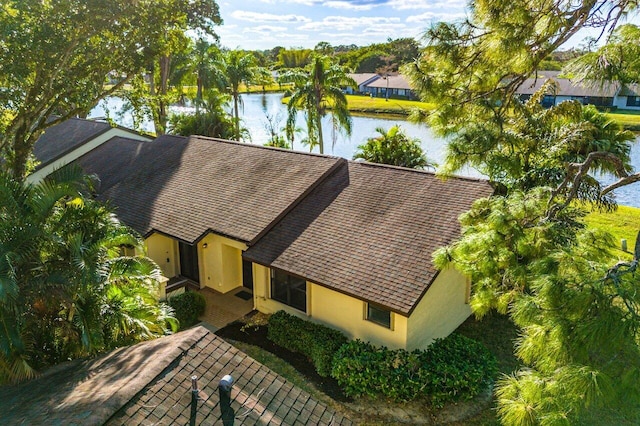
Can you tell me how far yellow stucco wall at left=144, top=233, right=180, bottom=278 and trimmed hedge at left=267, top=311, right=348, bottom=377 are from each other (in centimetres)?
553

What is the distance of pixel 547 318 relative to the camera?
240 inches

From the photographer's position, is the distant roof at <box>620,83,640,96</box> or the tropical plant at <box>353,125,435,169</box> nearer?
the distant roof at <box>620,83,640,96</box>

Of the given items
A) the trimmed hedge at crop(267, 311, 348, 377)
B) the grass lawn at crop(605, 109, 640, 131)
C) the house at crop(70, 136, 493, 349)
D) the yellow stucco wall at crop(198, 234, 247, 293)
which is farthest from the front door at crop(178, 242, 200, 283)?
the grass lawn at crop(605, 109, 640, 131)

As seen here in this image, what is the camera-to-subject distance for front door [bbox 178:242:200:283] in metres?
16.7

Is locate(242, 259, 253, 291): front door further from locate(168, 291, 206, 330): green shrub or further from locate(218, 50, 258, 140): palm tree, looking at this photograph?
locate(218, 50, 258, 140): palm tree

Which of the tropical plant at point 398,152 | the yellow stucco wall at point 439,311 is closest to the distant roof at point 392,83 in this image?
the tropical plant at point 398,152

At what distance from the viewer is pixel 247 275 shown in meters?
16.6

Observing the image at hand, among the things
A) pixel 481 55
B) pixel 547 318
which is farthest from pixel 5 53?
pixel 547 318

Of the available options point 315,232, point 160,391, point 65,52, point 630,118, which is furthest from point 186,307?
point 630,118

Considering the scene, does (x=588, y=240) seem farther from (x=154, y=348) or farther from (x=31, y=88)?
(x=31, y=88)

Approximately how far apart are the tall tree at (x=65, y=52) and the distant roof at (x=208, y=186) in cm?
421

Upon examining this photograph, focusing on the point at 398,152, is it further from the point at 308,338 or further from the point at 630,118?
the point at 630,118

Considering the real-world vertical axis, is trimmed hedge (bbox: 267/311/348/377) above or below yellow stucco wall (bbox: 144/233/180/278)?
below

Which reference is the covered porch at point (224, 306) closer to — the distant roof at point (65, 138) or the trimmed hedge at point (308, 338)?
the trimmed hedge at point (308, 338)
